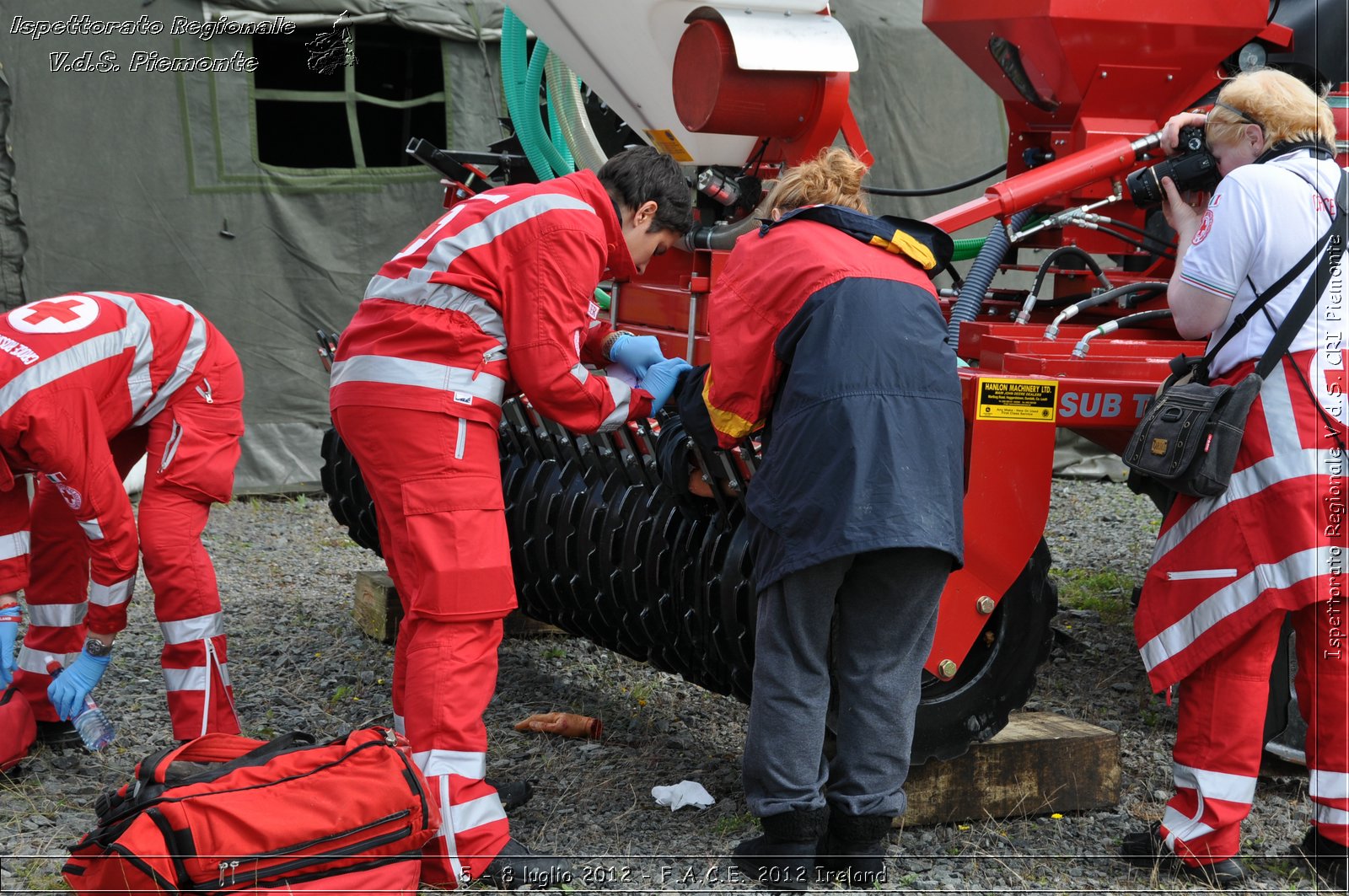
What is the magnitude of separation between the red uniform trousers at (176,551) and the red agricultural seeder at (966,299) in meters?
0.95

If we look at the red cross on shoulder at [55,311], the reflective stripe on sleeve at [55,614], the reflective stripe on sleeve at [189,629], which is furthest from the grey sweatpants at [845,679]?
the reflective stripe on sleeve at [55,614]

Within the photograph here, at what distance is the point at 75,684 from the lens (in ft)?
12.1

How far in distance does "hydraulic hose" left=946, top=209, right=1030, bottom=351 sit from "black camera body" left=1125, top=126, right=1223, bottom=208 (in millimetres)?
419

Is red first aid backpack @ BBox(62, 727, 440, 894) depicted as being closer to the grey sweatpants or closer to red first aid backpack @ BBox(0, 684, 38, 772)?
the grey sweatpants

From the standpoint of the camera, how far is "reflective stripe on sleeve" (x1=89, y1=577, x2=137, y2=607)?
3641 mm

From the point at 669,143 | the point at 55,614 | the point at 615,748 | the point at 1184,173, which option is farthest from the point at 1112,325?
the point at 55,614

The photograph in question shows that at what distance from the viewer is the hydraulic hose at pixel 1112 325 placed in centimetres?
348

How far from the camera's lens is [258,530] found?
6949 millimetres

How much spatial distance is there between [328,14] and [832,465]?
16.9ft

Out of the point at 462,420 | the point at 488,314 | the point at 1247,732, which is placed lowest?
the point at 1247,732

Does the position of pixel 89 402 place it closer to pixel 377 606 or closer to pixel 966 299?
pixel 377 606

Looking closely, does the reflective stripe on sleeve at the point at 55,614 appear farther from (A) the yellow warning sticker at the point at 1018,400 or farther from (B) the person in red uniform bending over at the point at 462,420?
(A) the yellow warning sticker at the point at 1018,400

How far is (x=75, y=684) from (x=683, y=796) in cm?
163

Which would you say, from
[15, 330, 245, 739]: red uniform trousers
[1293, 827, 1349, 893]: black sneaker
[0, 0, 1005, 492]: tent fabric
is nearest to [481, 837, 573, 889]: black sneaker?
[15, 330, 245, 739]: red uniform trousers
